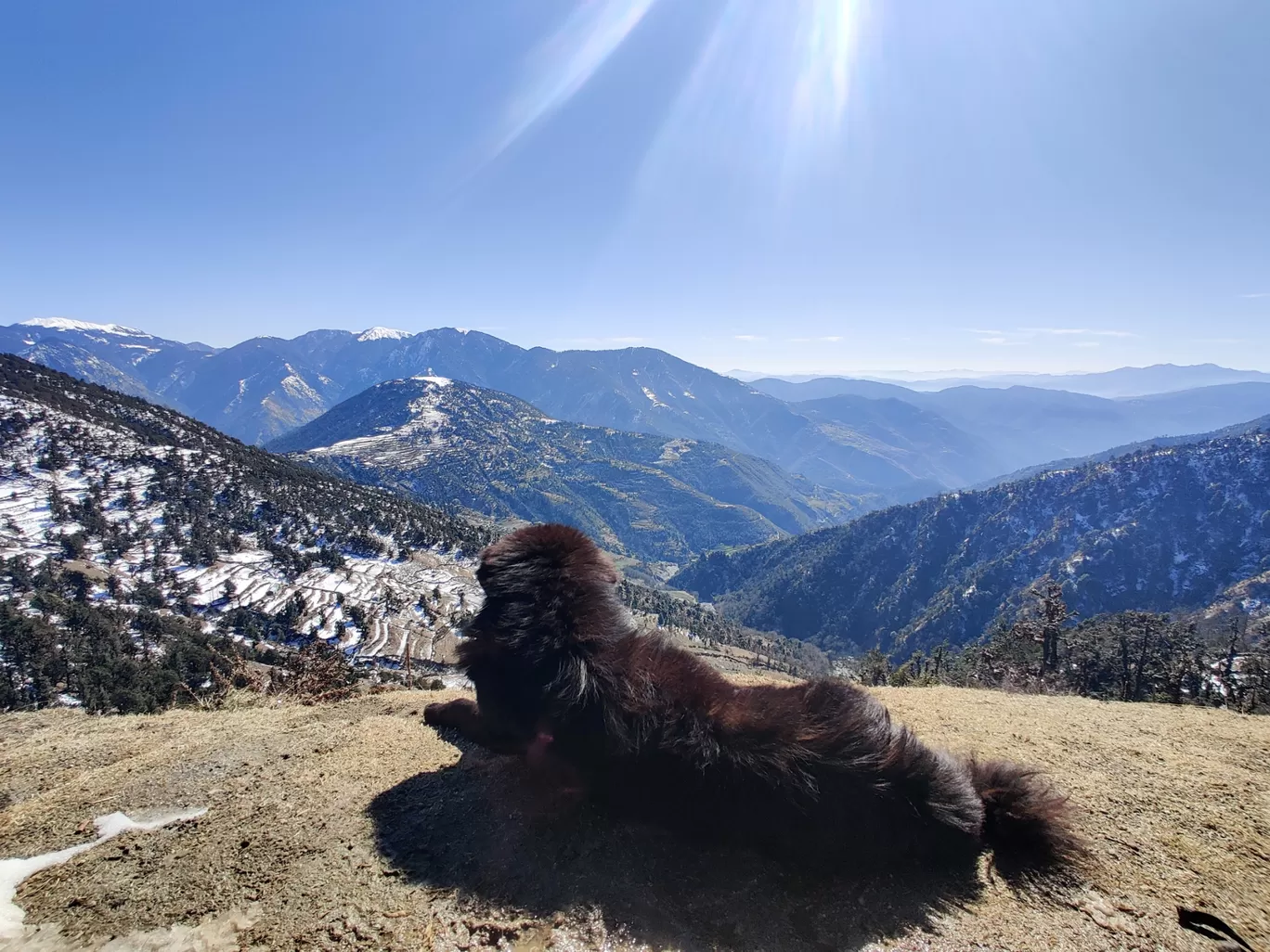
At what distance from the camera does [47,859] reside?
164 inches

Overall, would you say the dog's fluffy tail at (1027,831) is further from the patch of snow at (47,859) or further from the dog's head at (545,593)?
the patch of snow at (47,859)

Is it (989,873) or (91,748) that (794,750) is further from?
(91,748)

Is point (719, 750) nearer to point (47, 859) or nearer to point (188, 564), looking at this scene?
point (47, 859)

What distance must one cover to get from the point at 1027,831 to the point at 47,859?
7.44 meters

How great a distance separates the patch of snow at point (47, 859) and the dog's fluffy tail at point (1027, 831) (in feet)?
21.6

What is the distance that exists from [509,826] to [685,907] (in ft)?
5.34

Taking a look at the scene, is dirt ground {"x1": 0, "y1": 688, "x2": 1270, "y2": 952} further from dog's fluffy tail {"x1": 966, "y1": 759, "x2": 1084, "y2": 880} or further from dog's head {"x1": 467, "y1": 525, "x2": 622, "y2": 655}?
dog's head {"x1": 467, "y1": 525, "x2": 622, "y2": 655}

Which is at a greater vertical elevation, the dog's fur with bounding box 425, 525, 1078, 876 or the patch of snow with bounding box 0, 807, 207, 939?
the dog's fur with bounding box 425, 525, 1078, 876

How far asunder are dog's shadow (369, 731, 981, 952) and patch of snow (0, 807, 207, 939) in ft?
5.40

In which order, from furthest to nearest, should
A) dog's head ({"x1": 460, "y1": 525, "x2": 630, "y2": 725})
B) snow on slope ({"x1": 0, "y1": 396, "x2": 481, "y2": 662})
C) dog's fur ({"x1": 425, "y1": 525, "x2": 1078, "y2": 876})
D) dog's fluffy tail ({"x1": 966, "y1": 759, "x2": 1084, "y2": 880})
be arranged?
snow on slope ({"x1": 0, "y1": 396, "x2": 481, "y2": 662}) → dog's head ({"x1": 460, "y1": 525, "x2": 630, "y2": 725}) → dog's fluffy tail ({"x1": 966, "y1": 759, "x2": 1084, "y2": 880}) → dog's fur ({"x1": 425, "y1": 525, "x2": 1078, "y2": 876})

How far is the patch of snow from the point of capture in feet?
11.7

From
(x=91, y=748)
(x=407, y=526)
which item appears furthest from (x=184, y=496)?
(x=91, y=748)

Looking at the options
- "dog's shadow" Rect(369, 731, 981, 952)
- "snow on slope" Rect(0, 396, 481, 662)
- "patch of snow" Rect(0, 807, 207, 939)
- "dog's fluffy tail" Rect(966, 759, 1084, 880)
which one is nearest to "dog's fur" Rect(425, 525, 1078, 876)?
"dog's fluffy tail" Rect(966, 759, 1084, 880)

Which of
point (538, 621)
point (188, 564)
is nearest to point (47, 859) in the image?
point (538, 621)
